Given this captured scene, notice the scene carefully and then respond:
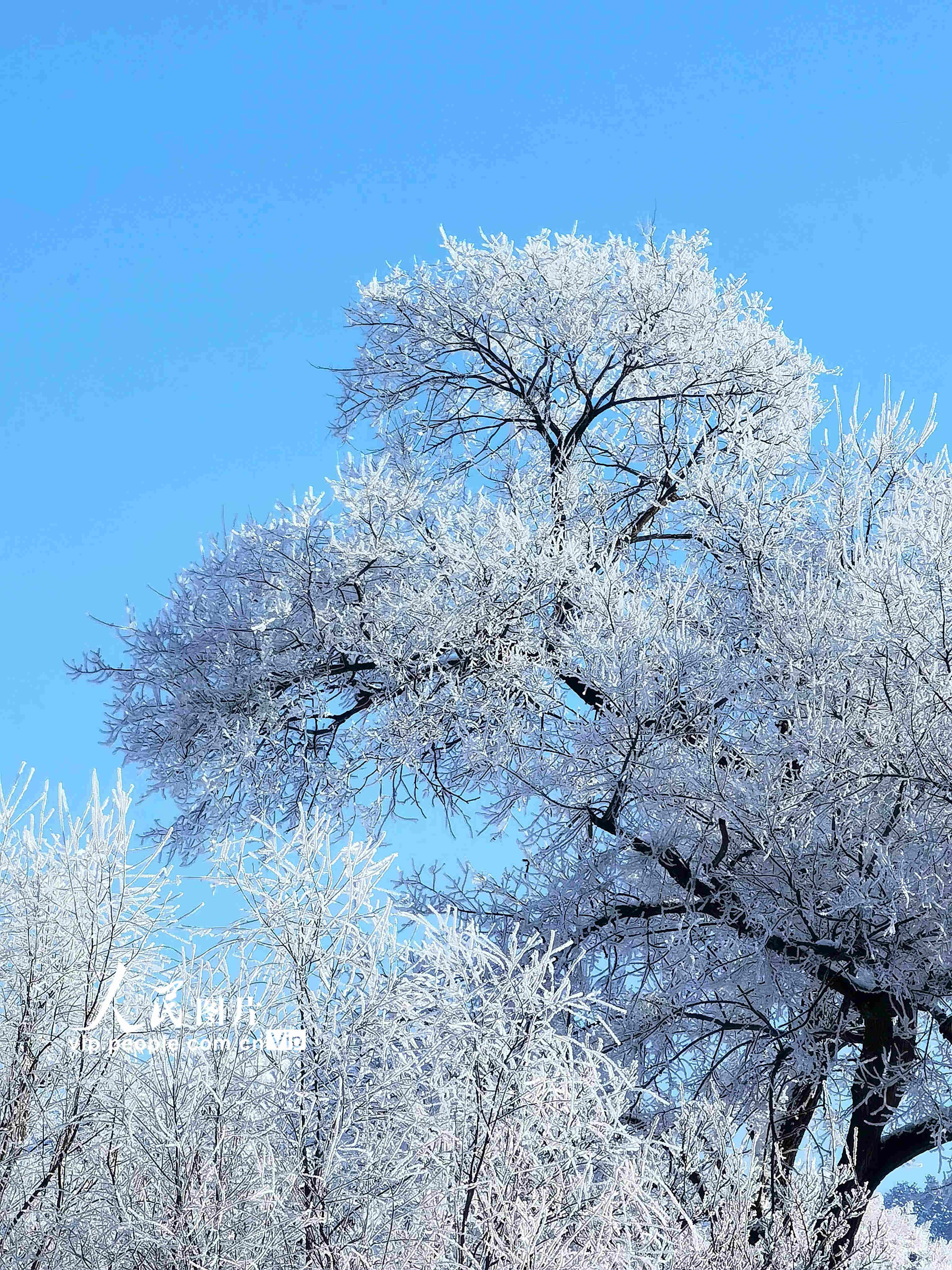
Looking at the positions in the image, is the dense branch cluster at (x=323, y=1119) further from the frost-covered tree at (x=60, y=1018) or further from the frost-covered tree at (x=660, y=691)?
the frost-covered tree at (x=660, y=691)

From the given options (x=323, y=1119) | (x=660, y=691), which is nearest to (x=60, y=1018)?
→ (x=323, y=1119)

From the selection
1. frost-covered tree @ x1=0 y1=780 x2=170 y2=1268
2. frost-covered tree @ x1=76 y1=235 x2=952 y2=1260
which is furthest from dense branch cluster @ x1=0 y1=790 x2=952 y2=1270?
frost-covered tree @ x1=76 y1=235 x2=952 y2=1260

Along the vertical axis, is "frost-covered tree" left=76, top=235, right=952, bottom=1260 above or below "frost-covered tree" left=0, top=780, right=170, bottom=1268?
above

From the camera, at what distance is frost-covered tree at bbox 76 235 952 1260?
6.25 meters

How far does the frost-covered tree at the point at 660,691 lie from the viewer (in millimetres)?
6246

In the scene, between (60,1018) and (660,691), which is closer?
(60,1018)

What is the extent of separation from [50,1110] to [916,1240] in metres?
12.2

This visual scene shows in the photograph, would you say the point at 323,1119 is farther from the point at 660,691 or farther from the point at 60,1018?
the point at 660,691

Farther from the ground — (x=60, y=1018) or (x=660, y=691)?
(x=660, y=691)

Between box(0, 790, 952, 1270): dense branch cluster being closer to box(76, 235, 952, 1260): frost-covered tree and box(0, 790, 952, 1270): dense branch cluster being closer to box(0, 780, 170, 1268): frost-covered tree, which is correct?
box(0, 780, 170, 1268): frost-covered tree

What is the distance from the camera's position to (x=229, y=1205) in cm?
326

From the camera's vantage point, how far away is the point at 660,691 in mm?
6836

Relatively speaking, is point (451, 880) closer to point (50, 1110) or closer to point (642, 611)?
point (642, 611)

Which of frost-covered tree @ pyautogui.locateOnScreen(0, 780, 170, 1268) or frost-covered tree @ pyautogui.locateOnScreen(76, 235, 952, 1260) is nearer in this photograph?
frost-covered tree @ pyautogui.locateOnScreen(0, 780, 170, 1268)
